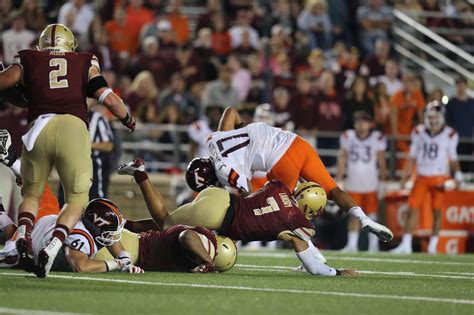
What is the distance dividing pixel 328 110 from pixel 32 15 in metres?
4.41

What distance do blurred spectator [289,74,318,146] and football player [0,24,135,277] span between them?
28.3 ft

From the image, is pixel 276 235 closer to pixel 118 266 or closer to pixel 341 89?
pixel 118 266

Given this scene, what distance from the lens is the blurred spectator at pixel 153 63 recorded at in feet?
58.7

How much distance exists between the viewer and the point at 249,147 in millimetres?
10805

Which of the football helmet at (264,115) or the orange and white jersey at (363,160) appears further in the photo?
the orange and white jersey at (363,160)

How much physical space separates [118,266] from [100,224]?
0.41 metres

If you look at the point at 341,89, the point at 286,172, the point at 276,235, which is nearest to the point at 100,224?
the point at 276,235

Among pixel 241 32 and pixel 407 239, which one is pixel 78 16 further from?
pixel 407 239

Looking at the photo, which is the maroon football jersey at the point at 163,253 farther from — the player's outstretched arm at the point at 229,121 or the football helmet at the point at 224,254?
the player's outstretched arm at the point at 229,121

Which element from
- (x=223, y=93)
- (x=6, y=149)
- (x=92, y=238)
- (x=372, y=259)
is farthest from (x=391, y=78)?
(x=92, y=238)

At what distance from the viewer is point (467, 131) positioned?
18.1 meters

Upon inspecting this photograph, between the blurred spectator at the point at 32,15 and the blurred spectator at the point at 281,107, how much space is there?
3.48m

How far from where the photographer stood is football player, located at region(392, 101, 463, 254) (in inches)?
625

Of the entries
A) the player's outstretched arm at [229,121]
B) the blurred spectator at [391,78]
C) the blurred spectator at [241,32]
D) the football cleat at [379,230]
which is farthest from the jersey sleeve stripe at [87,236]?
the blurred spectator at [241,32]
